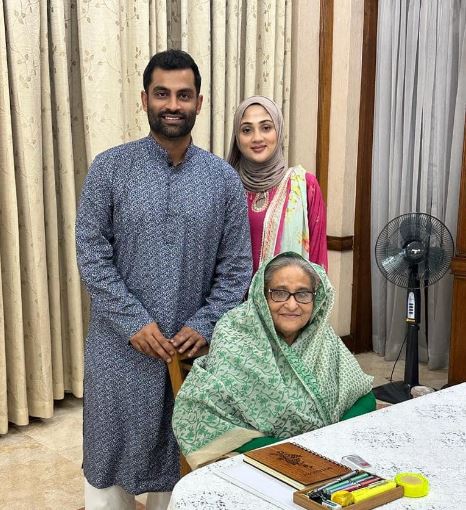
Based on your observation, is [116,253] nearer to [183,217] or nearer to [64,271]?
[183,217]

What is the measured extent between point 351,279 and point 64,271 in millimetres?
1979

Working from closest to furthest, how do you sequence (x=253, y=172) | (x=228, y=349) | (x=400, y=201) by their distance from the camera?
(x=228, y=349)
(x=253, y=172)
(x=400, y=201)

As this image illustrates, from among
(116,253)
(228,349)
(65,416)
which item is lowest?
(65,416)

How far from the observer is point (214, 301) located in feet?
6.99

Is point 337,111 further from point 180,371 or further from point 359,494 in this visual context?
point 359,494

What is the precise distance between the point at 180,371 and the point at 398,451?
711mm

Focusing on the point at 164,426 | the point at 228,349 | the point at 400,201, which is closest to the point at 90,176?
the point at 228,349

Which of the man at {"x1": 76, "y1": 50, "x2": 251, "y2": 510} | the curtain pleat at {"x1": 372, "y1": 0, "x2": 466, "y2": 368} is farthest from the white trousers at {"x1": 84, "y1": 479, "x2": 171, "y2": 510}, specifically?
→ the curtain pleat at {"x1": 372, "y1": 0, "x2": 466, "y2": 368}

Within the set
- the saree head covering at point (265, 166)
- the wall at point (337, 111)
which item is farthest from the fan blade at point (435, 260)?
the saree head covering at point (265, 166)

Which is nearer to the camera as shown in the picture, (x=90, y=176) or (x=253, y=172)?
(x=90, y=176)

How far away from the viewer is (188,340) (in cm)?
205

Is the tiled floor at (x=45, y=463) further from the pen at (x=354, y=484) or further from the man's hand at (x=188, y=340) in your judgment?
the pen at (x=354, y=484)

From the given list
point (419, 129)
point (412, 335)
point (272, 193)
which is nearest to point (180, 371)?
point (272, 193)

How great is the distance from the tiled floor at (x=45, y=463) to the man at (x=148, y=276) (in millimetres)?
691
